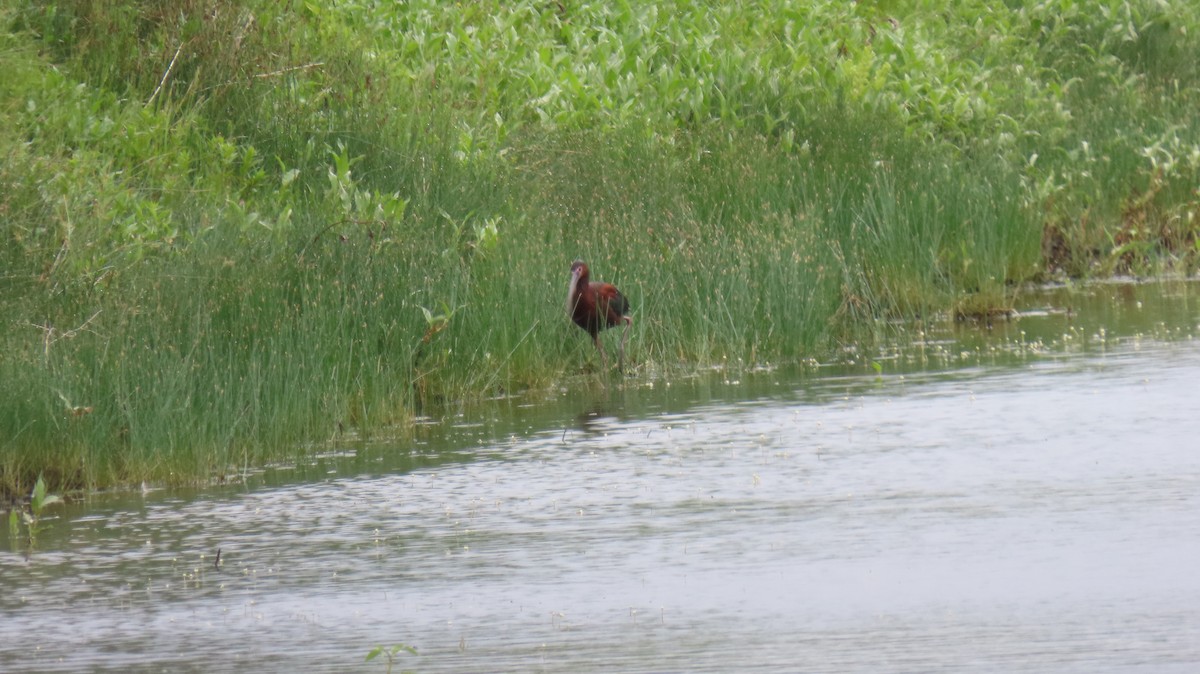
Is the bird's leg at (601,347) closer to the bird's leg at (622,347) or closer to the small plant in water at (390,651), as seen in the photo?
the bird's leg at (622,347)

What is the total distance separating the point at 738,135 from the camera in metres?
15.5

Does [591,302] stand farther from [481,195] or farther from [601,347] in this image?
[481,195]

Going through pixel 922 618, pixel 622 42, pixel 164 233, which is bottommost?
pixel 922 618

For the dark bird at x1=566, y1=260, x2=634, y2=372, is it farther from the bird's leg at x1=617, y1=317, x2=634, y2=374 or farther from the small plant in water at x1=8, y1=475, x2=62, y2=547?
the small plant in water at x1=8, y1=475, x2=62, y2=547

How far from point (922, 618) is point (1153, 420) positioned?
3.73 m

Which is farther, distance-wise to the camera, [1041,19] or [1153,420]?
[1041,19]

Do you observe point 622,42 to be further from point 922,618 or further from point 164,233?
point 922,618

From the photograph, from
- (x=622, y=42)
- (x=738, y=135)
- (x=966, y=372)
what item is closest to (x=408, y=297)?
(x=966, y=372)

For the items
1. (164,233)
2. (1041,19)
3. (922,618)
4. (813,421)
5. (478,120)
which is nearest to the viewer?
(922,618)

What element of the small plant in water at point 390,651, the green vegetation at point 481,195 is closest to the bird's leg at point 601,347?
the green vegetation at point 481,195

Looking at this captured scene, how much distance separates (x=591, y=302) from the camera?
11031 mm

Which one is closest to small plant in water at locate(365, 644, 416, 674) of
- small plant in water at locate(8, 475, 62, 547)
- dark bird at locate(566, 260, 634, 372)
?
small plant in water at locate(8, 475, 62, 547)

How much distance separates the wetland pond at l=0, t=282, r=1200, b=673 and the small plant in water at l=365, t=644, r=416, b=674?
71 mm

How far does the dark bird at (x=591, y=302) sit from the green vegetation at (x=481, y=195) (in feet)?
1.24
